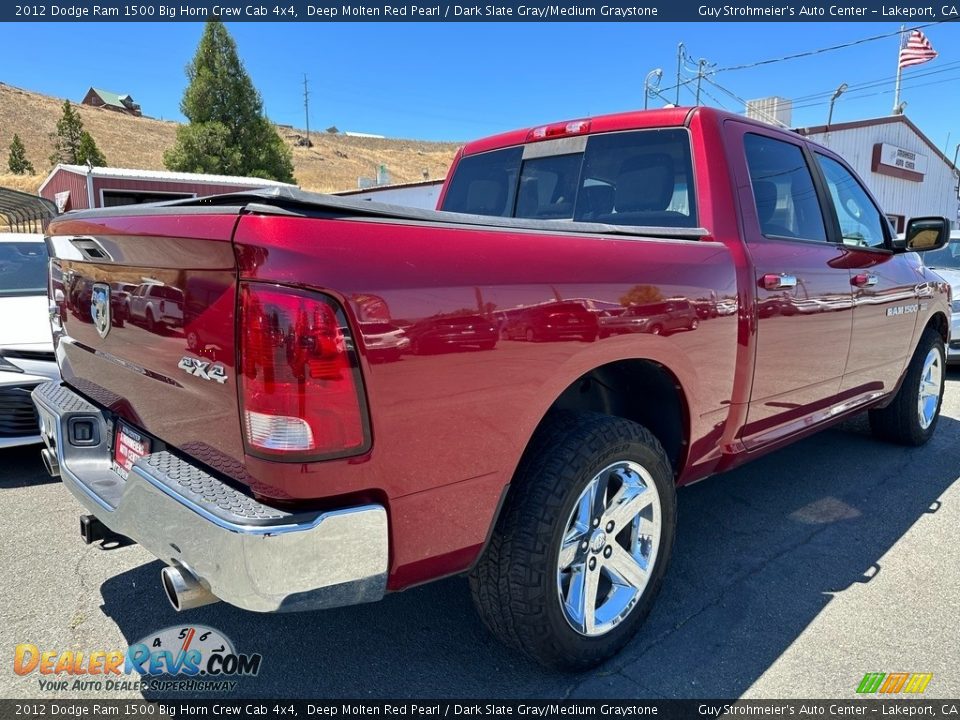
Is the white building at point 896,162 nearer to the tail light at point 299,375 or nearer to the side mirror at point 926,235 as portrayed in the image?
the side mirror at point 926,235

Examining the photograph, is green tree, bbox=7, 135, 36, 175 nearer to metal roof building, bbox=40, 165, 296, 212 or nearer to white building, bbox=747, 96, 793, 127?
metal roof building, bbox=40, 165, 296, 212

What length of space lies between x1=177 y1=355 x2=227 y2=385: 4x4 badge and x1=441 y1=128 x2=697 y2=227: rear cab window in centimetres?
200

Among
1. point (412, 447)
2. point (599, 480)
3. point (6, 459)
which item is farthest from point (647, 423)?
point (6, 459)

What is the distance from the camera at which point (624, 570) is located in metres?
2.31

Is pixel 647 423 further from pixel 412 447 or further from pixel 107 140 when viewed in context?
pixel 107 140

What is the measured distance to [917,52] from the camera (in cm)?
2109

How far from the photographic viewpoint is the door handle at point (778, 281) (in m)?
2.72

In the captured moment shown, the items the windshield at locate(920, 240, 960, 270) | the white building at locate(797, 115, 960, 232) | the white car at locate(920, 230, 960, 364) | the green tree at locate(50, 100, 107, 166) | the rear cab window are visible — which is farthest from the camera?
the green tree at locate(50, 100, 107, 166)

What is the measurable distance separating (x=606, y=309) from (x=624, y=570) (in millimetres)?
953

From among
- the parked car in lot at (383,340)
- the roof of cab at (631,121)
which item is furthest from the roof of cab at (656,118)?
the parked car in lot at (383,340)

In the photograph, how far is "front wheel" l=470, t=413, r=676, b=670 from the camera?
6.46ft

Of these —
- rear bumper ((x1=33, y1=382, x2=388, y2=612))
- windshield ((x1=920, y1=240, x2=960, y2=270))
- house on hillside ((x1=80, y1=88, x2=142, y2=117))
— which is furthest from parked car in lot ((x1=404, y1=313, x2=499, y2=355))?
house on hillside ((x1=80, y1=88, x2=142, y2=117))

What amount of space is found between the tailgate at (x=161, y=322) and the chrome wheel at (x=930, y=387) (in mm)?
4706

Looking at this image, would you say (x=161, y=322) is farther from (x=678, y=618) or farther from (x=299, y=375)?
(x=678, y=618)
